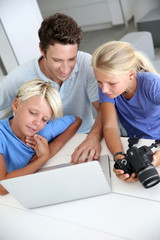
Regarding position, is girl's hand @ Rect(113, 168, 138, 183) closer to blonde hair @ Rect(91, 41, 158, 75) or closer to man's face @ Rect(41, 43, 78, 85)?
blonde hair @ Rect(91, 41, 158, 75)

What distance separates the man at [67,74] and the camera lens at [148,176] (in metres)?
0.29

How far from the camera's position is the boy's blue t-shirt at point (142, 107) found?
1.35 m

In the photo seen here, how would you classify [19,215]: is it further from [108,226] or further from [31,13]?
[31,13]

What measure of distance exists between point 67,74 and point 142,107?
1.44 feet

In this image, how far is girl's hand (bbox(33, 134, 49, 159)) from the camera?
1.25 m

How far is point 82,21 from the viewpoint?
559cm

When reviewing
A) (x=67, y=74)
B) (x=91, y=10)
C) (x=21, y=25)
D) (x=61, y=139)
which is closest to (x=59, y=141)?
(x=61, y=139)

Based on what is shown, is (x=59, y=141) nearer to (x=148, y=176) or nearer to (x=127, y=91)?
(x=127, y=91)

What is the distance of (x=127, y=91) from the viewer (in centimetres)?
145

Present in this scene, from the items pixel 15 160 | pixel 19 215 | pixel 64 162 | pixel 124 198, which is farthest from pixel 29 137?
pixel 124 198

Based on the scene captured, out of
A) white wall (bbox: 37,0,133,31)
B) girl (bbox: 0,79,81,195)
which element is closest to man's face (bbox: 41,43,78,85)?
girl (bbox: 0,79,81,195)

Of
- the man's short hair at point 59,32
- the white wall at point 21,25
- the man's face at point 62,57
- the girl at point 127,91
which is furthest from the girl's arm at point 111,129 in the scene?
the white wall at point 21,25

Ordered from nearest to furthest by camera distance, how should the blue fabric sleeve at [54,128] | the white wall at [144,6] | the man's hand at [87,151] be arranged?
the man's hand at [87,151] → the blue fabric sleeve at [54,128] → the white wall at [144,6]

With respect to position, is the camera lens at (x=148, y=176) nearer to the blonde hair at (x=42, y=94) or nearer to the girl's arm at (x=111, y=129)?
the girl's arm at (x=111, y=129)
